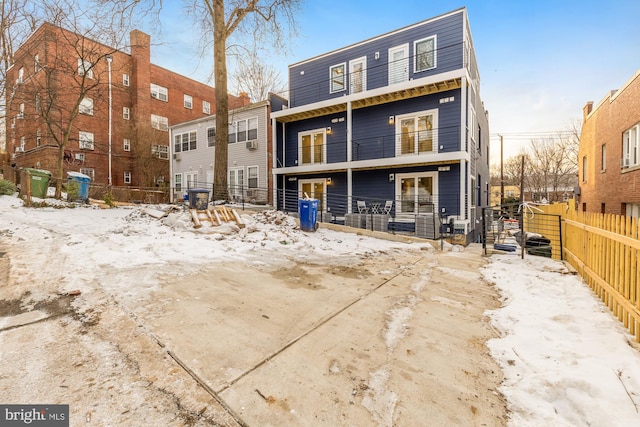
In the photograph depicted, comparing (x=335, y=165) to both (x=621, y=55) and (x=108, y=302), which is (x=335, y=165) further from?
(x=621, y=55)

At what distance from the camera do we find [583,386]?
218 cm

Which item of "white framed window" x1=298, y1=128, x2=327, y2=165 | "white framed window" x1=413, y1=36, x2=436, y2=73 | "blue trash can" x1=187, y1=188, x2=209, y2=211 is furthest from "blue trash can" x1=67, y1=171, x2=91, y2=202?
"white framed window" x1=413, y1=36, x2=436, y2=73

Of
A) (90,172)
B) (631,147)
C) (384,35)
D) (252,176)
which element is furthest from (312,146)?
(90,172)

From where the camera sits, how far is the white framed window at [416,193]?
43.4 ft

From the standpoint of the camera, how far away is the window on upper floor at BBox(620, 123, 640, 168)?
10.6m

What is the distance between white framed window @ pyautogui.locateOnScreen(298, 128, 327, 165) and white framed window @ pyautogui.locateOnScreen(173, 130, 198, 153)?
10.3 meters

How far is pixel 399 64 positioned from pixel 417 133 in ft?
12.1

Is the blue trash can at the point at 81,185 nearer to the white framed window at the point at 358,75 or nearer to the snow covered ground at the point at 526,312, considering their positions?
the snow covered ground at the point at 526,312

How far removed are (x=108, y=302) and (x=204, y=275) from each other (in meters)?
1.41

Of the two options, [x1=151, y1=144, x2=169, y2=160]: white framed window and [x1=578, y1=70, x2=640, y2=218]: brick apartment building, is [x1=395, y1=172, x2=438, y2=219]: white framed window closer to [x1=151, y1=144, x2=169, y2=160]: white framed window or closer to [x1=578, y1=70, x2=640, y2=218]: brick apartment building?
[x1=578, y1=70, x2=640, y2=218]: brick apartment building

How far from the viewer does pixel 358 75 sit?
15.2 m

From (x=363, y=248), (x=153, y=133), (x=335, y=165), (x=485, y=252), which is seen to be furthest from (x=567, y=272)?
(x=153, y=133)

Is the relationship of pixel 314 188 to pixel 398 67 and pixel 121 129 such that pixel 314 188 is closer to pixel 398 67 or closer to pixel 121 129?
pixel 398 67

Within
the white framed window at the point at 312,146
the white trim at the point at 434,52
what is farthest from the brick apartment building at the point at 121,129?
the white trim at the point at 434,52
